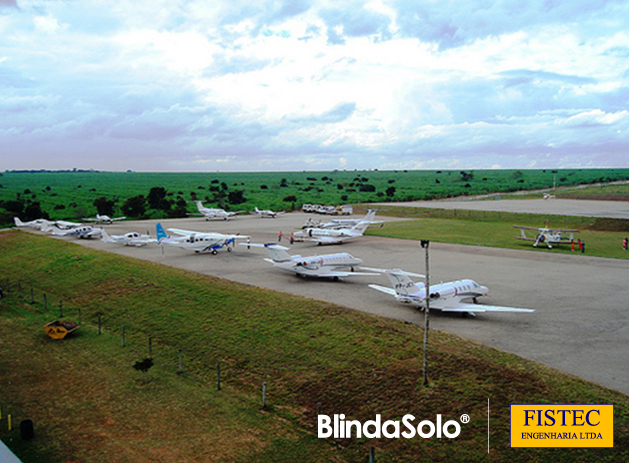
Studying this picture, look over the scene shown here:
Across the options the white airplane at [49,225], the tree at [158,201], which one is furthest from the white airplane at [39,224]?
the tree at [158,201]

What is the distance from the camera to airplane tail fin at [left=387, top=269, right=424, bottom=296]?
2722cm

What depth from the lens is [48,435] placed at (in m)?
16.5

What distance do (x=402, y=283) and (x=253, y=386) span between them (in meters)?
11.9

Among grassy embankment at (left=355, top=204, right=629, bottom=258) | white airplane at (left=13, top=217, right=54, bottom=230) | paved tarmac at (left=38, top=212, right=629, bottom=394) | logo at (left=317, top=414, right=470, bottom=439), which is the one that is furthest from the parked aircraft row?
grassy embankment at (left=355, top=204, right=629, bottom=258)

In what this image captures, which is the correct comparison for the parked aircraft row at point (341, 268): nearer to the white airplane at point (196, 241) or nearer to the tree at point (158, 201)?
the white airplane at point (196, 241)

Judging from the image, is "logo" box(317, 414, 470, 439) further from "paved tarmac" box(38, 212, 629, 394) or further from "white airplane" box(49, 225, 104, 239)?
"white airplane" box(49, 225, 104, 239)

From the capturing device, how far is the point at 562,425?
1534cm

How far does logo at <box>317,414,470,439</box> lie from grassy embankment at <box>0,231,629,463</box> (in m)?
0.31

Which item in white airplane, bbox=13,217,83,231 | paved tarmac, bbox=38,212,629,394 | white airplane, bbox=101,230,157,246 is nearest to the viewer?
paved tarmac, bbox=38,212,629,394

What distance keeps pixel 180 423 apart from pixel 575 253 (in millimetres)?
48743

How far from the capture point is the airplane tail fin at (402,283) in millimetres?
27219

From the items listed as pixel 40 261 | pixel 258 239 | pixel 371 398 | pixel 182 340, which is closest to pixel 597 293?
pixel 371 398

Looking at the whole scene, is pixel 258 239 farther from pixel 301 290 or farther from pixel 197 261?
pixel 301 290

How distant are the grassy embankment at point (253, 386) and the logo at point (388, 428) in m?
0.31
